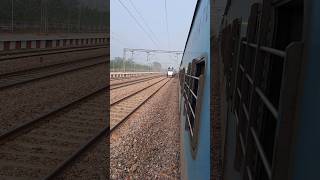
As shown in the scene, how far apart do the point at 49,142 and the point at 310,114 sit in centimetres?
787

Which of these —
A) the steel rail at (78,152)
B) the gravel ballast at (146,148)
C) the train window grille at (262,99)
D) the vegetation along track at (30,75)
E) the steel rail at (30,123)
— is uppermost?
the train window grille at (262,99)

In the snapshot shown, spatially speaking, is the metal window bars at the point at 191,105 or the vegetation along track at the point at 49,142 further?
the vegetation along track at the point at 49,142

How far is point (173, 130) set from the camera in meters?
11.5

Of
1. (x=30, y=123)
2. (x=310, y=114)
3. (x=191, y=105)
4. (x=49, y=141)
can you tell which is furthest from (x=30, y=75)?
(x=310, y=114)

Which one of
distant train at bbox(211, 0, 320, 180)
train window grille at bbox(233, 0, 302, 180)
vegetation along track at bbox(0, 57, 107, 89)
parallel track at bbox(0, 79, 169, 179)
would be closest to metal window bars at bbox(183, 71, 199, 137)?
distant train at bbox(211, 0, 320, 180)

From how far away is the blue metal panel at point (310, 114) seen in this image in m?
0.90

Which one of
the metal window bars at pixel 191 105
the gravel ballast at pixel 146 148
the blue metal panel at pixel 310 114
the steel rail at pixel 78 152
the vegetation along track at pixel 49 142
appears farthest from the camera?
the gravel ballast at pixel 146 148

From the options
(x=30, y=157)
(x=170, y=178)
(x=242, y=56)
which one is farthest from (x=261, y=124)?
(x=30, y=157)

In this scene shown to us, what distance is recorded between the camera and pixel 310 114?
94 centimetres

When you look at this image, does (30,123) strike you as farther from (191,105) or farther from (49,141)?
(191,105)

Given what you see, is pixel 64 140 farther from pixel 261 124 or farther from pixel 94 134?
pixel 261 124

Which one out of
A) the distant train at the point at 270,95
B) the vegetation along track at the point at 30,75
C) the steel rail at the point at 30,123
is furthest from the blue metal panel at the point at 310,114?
the vegetation along track at the point at 30,75

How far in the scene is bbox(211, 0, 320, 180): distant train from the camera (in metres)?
0.93

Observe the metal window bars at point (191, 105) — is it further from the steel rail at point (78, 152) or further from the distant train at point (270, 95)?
the steel rail at point (78, 152)
